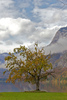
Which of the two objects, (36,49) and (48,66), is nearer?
Answer: (48,66)

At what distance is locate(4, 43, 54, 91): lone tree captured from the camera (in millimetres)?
45719

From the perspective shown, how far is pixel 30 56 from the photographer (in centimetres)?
4747

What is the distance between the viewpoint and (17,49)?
47.9 metres

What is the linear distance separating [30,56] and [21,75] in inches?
230

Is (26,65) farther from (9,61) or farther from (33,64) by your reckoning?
(9,61)

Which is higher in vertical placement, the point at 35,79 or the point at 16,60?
the point at 16,60

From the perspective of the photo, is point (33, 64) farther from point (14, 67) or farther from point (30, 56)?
point (14, 67)

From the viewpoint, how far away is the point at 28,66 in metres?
45.5

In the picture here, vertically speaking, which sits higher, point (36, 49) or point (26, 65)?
point (36, 49)

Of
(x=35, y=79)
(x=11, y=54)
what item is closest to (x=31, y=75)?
(x=35, y=79)

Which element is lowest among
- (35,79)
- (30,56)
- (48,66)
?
(35,79)

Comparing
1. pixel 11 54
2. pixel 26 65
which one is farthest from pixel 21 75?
pixel 11 54

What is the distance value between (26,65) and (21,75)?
10.2ft

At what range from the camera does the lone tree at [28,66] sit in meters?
45.7
